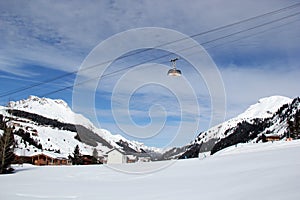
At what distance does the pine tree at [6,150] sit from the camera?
90.1 ft

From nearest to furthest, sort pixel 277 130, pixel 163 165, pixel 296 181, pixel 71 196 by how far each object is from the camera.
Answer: pixel 296 181, pixel 71 196, pixel 163 165, pixel 277 130

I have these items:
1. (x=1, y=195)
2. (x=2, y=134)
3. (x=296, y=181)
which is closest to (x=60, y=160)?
(x=2, y=134)

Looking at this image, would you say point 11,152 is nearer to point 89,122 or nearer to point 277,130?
point 89,122

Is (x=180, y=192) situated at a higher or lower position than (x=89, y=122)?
lower

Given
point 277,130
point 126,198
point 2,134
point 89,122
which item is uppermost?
point 277,130

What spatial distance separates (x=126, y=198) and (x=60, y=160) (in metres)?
82.2

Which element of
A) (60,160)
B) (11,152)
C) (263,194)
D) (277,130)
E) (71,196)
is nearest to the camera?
(263,194)

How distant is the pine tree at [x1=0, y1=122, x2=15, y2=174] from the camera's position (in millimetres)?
27469

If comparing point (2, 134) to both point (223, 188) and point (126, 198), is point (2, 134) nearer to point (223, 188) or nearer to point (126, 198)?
point (126, 198)

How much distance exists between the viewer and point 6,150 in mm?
28188

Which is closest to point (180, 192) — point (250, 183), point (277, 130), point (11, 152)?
point (250, 183)

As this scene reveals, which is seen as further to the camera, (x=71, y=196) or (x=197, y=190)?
(x=71, y=196)

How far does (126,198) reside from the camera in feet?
31.7

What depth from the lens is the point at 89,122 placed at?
36.4ft
